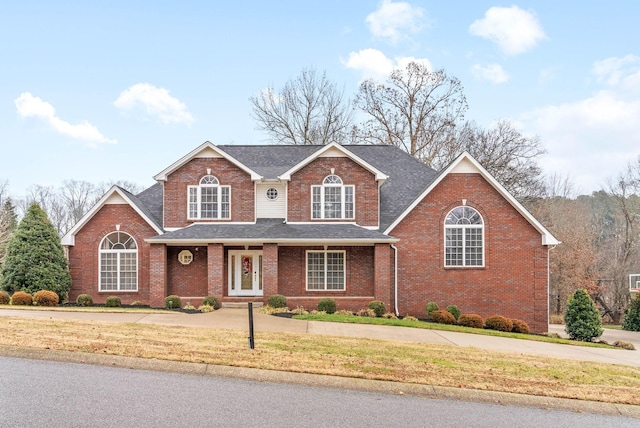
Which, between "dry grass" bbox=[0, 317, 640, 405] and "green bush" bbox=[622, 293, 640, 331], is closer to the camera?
"dry grass" bbox=[0, 317, 640, 405]

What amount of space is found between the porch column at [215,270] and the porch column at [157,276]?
193 centimetres

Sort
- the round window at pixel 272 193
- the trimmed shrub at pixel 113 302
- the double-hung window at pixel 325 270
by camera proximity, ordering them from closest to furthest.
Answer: the trimmed shrub at pixel 113 302 → the double-hung window at pixel 325 270 → the round window at pixel 272 193

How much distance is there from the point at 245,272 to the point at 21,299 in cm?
884

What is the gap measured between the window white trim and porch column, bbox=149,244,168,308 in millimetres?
6065

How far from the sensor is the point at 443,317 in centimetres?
2022

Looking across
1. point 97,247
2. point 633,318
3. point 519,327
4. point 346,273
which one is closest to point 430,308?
point 519,327

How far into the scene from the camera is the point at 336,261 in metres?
23.0

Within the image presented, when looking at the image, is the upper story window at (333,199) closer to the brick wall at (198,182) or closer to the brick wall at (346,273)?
the brick wall at (346,273)

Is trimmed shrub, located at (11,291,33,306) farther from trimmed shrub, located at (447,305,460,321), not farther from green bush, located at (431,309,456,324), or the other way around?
trimmed shrub, located at (447,305,460,321)

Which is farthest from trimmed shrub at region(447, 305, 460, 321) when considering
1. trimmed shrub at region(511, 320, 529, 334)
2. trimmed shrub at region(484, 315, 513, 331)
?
trimmed shrub at region(511, 320, 529, 334)

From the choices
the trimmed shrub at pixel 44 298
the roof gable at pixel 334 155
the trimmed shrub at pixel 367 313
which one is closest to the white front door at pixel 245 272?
the roof gable at pixel 334 155

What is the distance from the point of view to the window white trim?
2288 centimetres

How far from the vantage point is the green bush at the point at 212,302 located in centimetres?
2071

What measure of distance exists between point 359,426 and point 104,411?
3.33 metres
